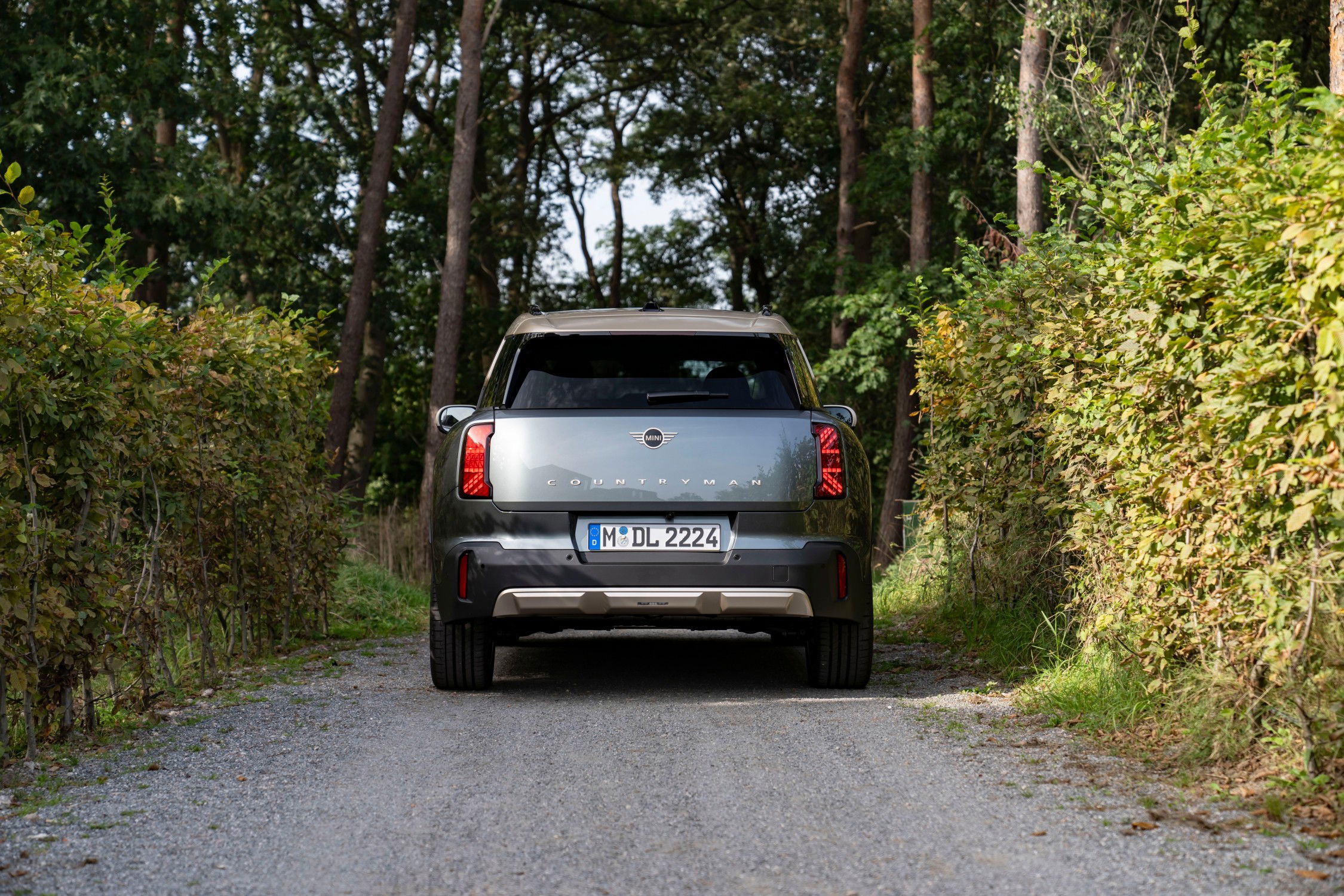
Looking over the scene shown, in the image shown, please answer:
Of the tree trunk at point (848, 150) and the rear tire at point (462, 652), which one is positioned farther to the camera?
the tree trunk at point (848, 150)

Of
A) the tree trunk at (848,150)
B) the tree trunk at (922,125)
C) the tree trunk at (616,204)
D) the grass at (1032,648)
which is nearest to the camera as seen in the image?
the grass at (1032,648)

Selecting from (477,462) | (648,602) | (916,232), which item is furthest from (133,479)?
(916,232)

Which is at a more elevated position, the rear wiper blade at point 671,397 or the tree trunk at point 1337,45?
the tree trunk at point 1337,45

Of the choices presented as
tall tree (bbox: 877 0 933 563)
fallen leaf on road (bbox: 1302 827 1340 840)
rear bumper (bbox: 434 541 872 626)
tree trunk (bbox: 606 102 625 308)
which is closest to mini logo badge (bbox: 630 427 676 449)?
rear bumper (bbox: 434 541 872 626)

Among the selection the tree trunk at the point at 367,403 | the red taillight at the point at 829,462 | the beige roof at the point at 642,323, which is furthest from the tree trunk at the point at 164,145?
the red taillight at the point at 829,462

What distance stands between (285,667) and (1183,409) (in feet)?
18.7

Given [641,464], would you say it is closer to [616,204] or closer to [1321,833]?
[1321,833]

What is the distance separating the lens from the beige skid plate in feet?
22.4

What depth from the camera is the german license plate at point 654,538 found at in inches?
271

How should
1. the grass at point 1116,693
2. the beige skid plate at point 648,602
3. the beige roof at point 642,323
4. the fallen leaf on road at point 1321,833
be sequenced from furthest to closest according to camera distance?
the beige roof at point 642,323
the beige skid plate at point 648,602
the grass at point 1116,693
the fallen leaf on road at point 1321,833

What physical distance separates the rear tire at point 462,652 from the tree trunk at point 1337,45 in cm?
638

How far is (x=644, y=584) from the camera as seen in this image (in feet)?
22.5

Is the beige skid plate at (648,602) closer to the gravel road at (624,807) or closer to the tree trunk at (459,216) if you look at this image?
the gravel road at (624,807)

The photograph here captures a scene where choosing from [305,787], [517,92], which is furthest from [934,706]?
[517,92]
